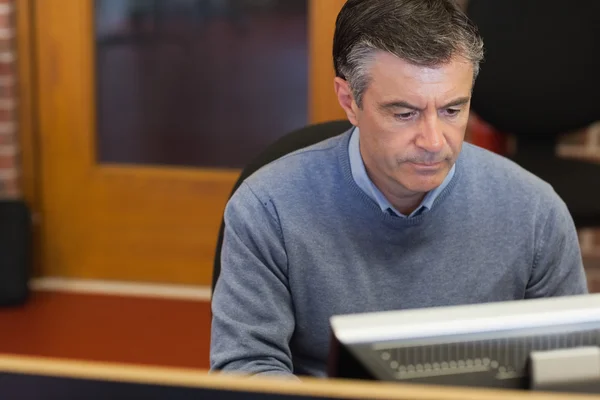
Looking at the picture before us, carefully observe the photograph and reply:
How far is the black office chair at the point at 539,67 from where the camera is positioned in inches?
92.1

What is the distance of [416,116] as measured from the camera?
122 centimetres

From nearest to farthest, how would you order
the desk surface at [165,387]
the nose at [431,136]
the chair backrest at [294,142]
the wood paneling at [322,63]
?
the desk surface at [165,387] < the nose at [431,136] < the chair backrest at [294,142] < the wood paneling at [322,63]

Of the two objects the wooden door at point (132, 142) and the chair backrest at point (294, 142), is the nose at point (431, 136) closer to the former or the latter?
the chair backrest at point (294, 142)

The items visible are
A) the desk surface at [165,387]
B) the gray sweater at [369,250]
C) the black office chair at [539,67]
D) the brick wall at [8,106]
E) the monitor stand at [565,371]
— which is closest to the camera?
the desk surface at [165,387]

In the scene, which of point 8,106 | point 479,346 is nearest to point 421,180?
point 479,346

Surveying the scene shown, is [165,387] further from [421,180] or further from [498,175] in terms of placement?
[498,175]

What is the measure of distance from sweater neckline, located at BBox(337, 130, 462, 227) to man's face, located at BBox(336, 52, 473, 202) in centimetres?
5

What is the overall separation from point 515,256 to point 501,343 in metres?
0.65

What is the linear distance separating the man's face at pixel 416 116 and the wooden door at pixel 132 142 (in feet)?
5.83

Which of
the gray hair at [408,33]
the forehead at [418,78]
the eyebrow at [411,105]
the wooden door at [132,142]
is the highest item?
the gray hair at [408,33]

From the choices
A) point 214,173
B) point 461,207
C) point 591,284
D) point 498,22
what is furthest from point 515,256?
point 214,173

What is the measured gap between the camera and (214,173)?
317cm

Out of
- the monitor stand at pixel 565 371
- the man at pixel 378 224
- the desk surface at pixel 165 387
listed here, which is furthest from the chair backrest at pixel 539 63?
the desk surface at pixel 165 387

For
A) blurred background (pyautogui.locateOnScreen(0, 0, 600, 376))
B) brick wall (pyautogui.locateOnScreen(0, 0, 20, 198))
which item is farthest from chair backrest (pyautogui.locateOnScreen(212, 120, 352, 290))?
brick wall (pyautogui.locateOnScreen(0, 0, 20, 198))
